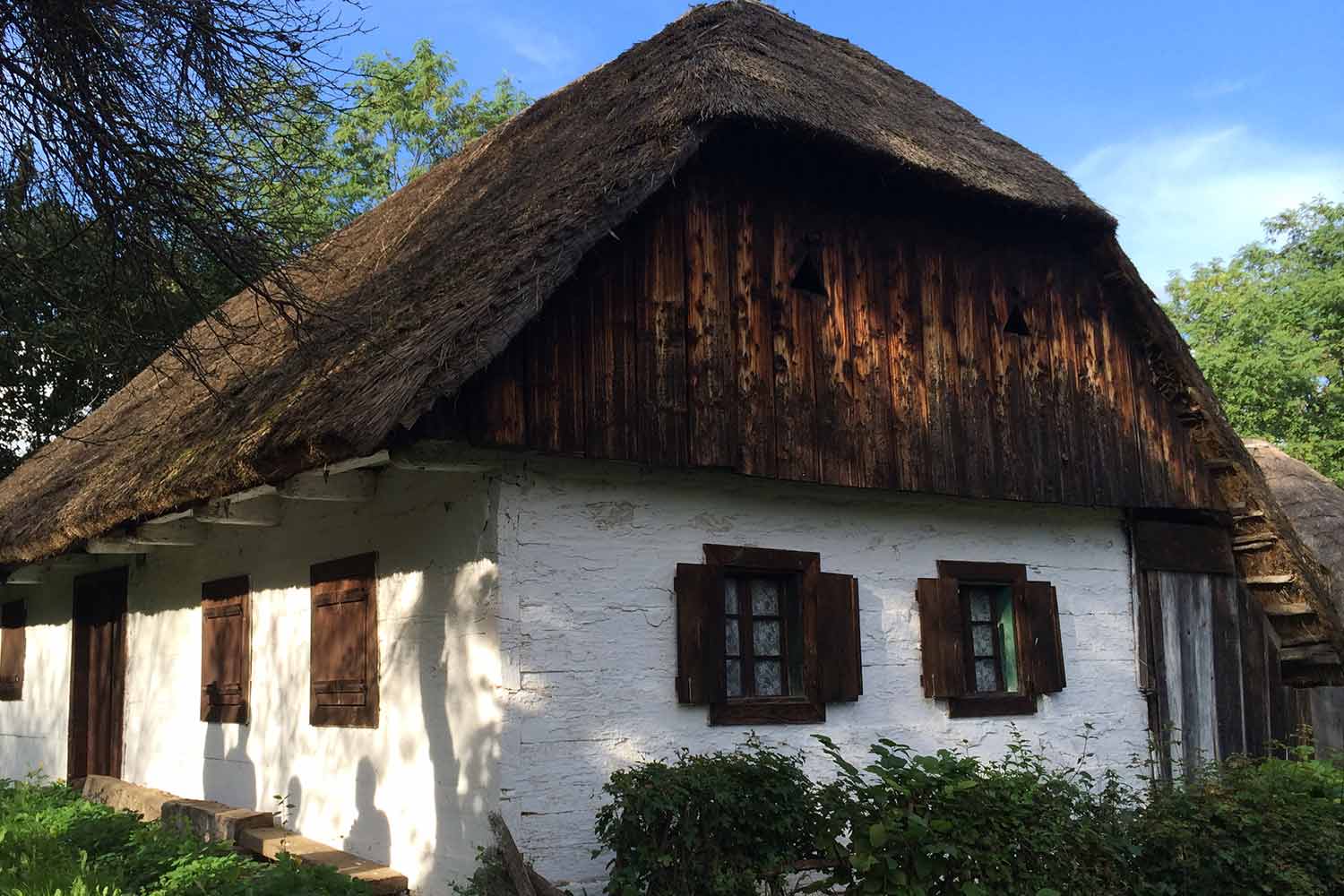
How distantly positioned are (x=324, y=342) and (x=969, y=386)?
14.7ft

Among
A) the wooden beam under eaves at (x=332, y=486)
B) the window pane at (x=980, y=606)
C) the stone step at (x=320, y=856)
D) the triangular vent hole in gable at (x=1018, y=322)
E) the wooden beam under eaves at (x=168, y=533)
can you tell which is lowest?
the stone step at (x=320, y=856)

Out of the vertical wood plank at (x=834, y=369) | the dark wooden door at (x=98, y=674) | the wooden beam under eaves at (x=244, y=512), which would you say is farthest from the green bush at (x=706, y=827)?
the dark wooden door at (x=98, y=674)

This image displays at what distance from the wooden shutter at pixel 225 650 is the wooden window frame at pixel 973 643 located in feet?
16.3

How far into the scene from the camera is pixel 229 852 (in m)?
7.26

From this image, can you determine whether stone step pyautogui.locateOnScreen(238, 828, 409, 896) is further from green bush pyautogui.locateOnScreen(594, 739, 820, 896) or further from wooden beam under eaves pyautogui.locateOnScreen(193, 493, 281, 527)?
wooden beam under eaves pyautogui.locateOnScreen(193, 493, 281, 527)

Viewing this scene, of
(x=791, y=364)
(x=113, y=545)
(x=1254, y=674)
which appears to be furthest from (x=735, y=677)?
(x=1254, y=674)

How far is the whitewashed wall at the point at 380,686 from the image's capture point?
662 centimetres

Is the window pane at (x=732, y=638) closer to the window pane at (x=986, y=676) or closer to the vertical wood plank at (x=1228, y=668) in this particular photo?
the window pane at (x=986, y=676)

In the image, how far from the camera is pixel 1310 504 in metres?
14.0

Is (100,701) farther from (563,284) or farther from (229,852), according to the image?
(563,284)

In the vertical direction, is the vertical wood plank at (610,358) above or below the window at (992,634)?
above

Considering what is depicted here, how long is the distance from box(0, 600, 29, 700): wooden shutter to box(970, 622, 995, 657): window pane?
9856 mm

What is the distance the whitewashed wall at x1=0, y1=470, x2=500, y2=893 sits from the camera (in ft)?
21.7

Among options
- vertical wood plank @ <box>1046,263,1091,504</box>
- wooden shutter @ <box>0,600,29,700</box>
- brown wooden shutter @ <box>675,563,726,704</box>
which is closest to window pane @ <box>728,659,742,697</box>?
brown wooden shutter @ <box>675,563,726,704</box>
